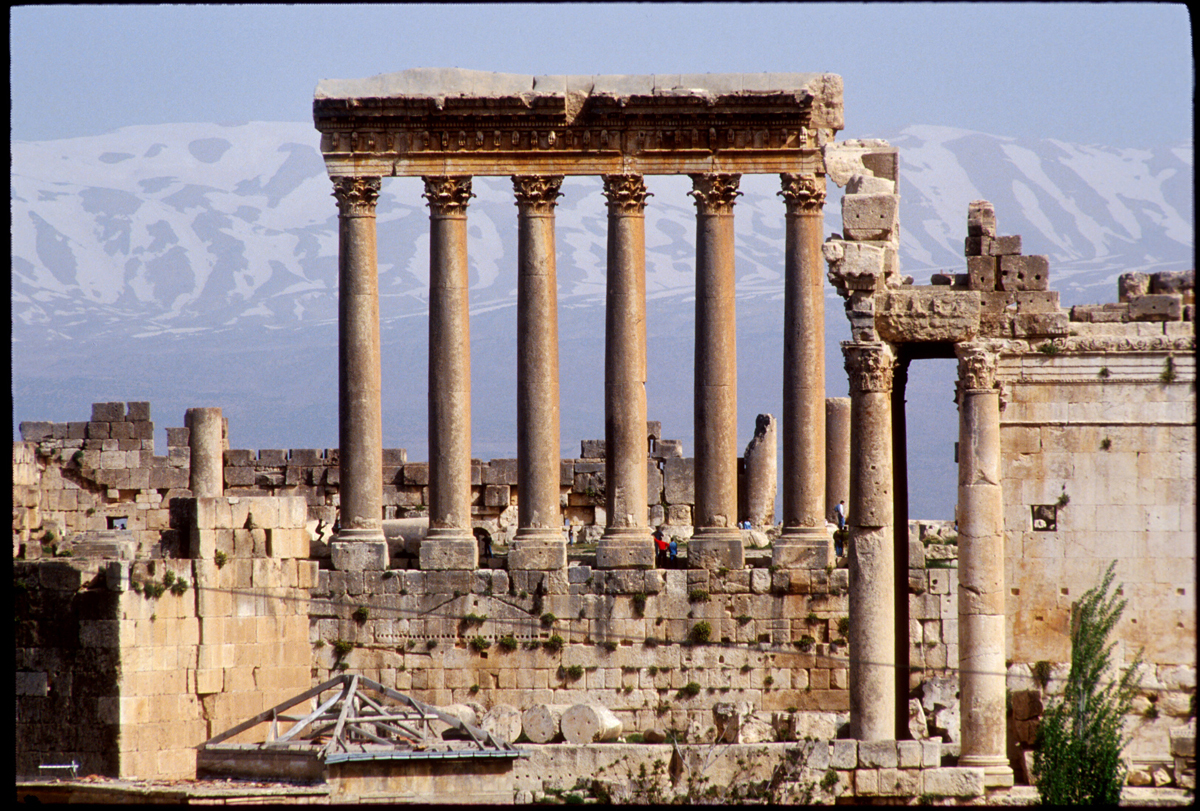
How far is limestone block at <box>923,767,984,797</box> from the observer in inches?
1061

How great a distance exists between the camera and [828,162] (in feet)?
95.3

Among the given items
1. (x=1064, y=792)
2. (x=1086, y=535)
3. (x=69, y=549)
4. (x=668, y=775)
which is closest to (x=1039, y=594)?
(x=1086, y=535)

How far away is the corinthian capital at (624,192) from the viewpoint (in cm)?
3969

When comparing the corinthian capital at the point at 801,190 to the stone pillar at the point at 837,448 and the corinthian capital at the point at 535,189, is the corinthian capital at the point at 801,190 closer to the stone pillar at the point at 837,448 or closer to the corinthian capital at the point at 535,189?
the corinthian capital at the point at 535,189

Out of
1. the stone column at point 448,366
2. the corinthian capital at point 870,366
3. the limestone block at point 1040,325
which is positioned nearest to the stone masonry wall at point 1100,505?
the limestone block at point 1040,325

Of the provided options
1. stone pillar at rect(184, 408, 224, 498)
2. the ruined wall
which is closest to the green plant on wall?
the ruined wall

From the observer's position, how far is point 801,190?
130 ft

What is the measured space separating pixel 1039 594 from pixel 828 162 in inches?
280

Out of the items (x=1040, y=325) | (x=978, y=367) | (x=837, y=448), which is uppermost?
(x=1040, y=325)

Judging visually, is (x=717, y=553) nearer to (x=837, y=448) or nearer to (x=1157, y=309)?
(x=837, y=448)

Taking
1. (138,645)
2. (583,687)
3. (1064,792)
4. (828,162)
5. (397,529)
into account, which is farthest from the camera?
(397,529)

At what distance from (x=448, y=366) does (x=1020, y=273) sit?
49.2 feet

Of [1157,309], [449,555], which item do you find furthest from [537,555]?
[1157,309]

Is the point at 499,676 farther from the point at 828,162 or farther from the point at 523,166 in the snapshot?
the point at 828,162
